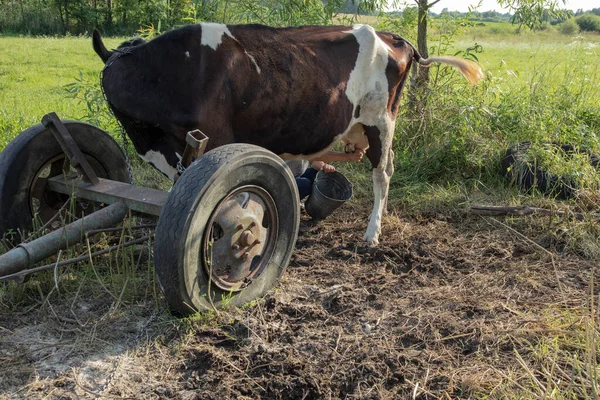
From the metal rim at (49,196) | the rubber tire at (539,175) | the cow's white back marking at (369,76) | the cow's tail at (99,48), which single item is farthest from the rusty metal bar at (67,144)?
the rubber tire at (539,175)

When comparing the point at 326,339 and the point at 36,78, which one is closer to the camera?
the point at 326,339

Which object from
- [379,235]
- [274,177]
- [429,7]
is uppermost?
[429,7]

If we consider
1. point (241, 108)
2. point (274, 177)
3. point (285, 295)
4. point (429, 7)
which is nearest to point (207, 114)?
point (241, 108)

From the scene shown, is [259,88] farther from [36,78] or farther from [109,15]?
[109,15]

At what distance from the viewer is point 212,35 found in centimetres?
387

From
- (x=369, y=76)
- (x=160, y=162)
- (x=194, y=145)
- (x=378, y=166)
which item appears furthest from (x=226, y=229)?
(x=378, y=166)

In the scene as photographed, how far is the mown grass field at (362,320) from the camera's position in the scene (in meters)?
2.77

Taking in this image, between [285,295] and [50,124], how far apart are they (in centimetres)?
184

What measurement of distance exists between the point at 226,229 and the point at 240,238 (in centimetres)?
10

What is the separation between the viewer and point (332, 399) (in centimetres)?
270

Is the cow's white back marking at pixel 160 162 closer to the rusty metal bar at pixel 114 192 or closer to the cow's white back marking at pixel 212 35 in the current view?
the rusty metal bar at pixel 114 192

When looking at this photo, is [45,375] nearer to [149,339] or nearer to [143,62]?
[149,339]

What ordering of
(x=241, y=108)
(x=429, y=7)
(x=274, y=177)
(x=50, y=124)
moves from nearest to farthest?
(x=274, y=177) < (x=50, y=124) < (x=241, y=108) < (x=429, y=7)

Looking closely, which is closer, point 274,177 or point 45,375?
point 45,375
